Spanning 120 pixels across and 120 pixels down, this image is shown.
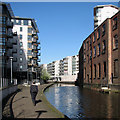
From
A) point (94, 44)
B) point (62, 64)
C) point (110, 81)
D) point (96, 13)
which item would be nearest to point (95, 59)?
point (94, 44)

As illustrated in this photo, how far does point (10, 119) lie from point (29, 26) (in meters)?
63.0

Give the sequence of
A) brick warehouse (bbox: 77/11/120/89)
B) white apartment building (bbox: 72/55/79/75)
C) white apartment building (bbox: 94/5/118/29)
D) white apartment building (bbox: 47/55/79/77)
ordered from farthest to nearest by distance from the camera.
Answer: white apartment building (bbox: 47/55/79/77) < white apartment building (bbox: 72/55/79/75) < white apartment building (bbox: 94/5/118/29) < brick warehouse (bbox: 77/11/120/89)

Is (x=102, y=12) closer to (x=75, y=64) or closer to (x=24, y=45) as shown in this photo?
(x=24, y=45)

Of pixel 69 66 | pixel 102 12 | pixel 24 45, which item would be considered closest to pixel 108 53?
pixel 24 45

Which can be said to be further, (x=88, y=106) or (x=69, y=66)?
(x=69, y=66)

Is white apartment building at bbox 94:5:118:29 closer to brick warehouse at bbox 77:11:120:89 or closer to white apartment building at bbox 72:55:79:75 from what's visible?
brick warehouse at bbox 77:11:120:89

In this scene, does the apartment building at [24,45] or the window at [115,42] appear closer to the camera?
the window at [115,42]

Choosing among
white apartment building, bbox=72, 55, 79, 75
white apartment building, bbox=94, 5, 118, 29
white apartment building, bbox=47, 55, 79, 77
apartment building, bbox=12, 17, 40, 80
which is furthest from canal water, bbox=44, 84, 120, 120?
white apartment building, bbox=72, 55, 79, 75

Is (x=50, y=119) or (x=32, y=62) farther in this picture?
(x=32, y=62)

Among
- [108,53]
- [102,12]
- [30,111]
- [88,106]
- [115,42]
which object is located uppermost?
[102,12]

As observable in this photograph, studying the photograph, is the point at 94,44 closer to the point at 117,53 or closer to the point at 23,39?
the point at 117,53

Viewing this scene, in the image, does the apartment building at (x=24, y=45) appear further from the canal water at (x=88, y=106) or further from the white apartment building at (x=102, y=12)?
the canal water at (x=88, y=106)

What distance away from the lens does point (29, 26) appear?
68562mm

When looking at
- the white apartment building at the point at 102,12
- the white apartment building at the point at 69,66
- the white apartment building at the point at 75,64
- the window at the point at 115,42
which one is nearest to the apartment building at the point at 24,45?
the white apartment building at the point at 102,12
